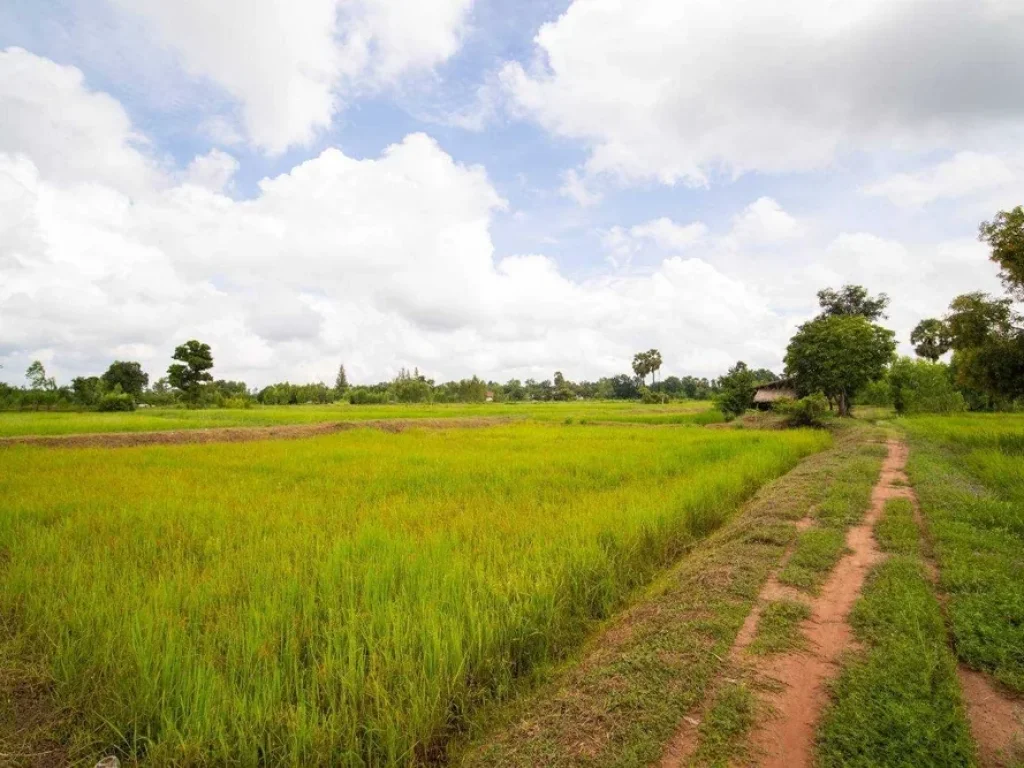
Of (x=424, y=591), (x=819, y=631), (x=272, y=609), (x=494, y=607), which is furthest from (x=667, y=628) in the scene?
(x=272, y=609)

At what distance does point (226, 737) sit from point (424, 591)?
59.3 inches

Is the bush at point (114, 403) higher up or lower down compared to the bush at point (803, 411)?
higher up

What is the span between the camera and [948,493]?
6414mm

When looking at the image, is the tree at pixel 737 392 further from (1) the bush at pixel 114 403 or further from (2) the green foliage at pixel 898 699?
(1) the bush at pixel 114 403

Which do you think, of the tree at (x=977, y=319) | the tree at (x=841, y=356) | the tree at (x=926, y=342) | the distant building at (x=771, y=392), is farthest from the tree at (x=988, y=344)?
the tree at (x=926, y=342)

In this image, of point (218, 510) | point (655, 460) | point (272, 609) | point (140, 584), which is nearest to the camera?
point (272, 609)

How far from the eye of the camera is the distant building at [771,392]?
29359mm

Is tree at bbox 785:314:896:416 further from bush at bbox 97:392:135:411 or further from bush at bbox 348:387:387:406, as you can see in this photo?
bush at bbox 348:387:387:406

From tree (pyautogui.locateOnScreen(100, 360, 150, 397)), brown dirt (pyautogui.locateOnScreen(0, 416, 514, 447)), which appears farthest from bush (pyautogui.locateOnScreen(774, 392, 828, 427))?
tree (pyautogui.locateOnScreen(100, 360, 150, 397))

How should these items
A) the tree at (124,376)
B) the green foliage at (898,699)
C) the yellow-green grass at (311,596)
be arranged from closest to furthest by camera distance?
the green foliage at (898,699), the yellow-green grass at (311,596), the tree at (124,376)

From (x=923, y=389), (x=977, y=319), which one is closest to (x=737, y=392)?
(x=923, y=389)

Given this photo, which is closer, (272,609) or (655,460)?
(272,609)

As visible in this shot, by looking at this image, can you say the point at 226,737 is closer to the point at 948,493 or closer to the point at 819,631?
the point at 819,631

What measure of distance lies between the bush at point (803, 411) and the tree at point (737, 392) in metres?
5.45
